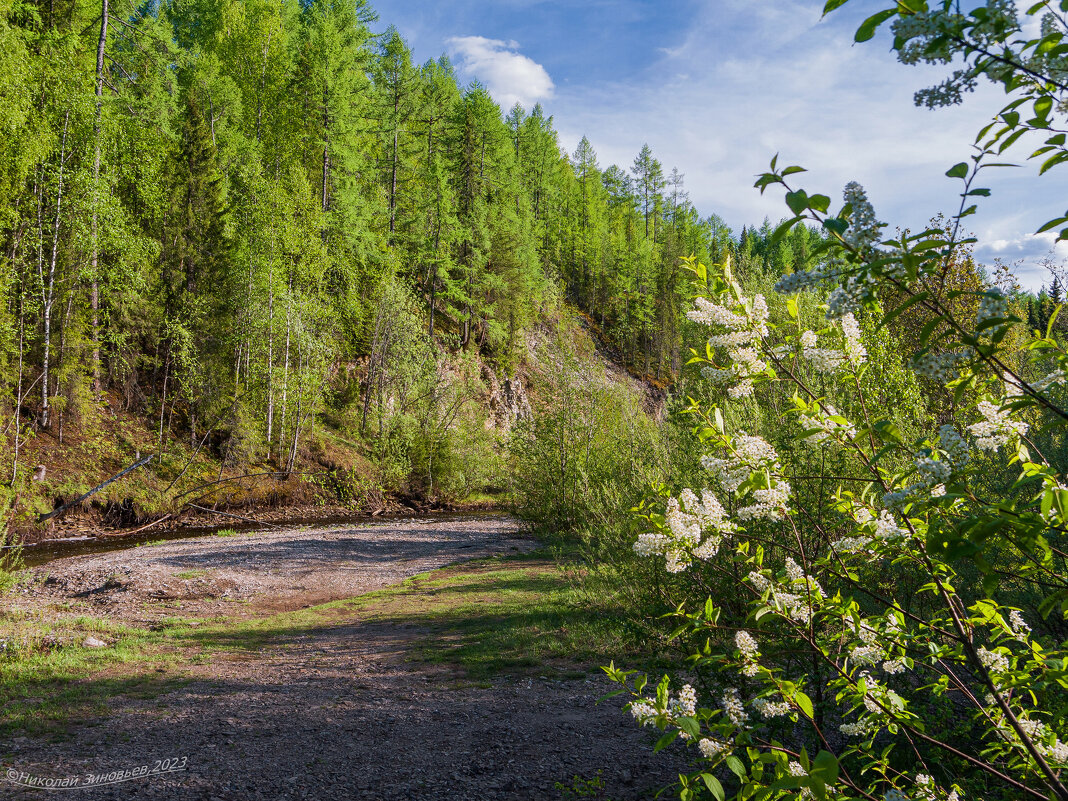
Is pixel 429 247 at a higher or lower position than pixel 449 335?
higher

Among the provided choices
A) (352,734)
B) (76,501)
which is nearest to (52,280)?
(76,501)

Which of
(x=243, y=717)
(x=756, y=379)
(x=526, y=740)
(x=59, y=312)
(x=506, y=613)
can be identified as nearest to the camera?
(x=756, y=379)

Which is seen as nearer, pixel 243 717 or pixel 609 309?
pixel 243 717

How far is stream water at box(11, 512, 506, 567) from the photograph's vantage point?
548 inches

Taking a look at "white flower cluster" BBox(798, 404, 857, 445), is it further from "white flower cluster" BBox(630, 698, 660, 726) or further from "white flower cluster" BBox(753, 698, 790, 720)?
"white flower cluster" BBox(630, 698, 660, 726)

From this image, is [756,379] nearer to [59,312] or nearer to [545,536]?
[545,536]

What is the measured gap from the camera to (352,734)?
5.12 meters

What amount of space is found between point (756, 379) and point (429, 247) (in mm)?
32146

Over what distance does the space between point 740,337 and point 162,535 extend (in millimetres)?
19265

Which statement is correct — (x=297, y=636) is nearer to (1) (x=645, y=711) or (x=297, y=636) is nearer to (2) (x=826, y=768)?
(1) (x=645, y=711)

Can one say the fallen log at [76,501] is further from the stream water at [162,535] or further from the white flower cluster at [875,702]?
the white flower cluster at [875,702]

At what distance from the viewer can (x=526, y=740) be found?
198 inches

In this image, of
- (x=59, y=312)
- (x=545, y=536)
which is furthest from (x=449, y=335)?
(x=545, y=536)

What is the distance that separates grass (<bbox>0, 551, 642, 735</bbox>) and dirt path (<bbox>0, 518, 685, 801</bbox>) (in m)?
0.27
